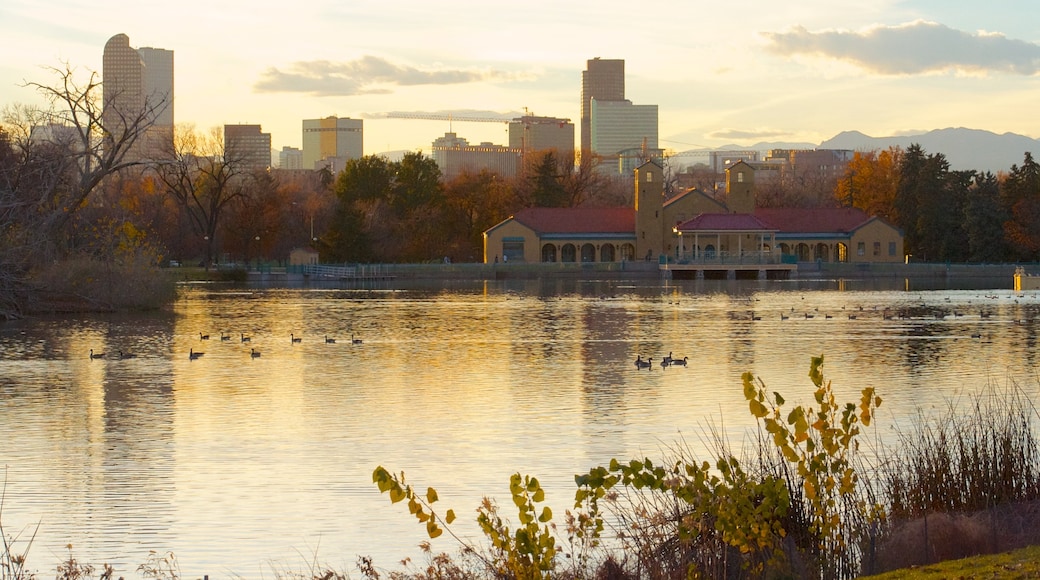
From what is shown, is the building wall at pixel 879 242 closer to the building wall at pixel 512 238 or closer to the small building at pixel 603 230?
the small building at pixel 603 230

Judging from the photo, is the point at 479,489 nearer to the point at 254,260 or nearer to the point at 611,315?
the point at 611,315

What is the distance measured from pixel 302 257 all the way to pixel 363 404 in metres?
67.0

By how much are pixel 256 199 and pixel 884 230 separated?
43.0 m

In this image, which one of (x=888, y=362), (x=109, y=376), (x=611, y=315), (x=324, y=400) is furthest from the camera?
(x=611, y=315)

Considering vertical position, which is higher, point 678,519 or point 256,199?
point 256,199

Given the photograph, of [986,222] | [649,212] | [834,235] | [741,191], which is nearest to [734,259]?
[649,212]

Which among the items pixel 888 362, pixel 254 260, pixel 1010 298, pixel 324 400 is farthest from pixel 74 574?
pixel 254 260

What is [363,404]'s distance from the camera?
21.0 meters

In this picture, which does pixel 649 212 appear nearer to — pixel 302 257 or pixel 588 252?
pixel 588 252

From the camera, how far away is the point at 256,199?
9244 cm

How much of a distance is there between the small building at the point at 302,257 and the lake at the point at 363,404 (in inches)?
1601

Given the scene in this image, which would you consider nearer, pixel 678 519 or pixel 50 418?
pixel 678 519

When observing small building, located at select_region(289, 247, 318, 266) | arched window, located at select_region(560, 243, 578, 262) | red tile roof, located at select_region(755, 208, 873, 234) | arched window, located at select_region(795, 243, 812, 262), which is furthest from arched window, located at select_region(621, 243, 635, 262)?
small building, located at select_region(289, 247, 318, 266)

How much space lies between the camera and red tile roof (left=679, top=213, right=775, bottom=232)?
84500 mm
